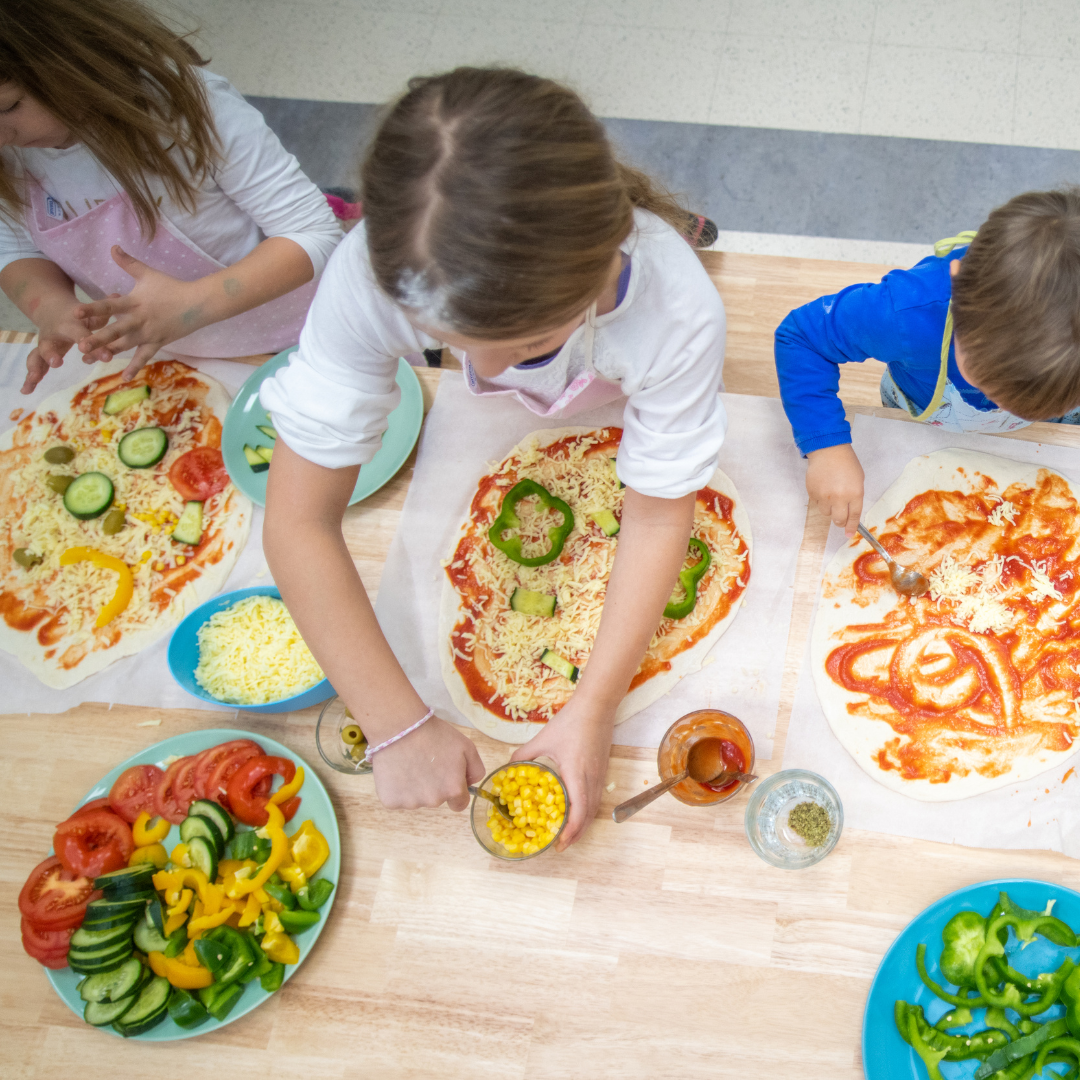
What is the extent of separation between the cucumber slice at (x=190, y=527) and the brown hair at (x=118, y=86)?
1.86ft

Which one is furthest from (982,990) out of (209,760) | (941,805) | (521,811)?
(209,760)

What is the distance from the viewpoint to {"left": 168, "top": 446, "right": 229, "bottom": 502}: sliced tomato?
1.69 m

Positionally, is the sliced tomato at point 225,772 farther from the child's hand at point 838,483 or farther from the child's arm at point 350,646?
the child's hand at point 838,483

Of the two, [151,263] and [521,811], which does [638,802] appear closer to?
[521,811]

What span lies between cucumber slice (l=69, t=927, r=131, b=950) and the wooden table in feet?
0.51

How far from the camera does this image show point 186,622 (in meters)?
1.46

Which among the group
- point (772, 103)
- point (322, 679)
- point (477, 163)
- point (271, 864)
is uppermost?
point (477, 163)

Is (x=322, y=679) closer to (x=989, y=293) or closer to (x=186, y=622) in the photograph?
(x=186, y=622)

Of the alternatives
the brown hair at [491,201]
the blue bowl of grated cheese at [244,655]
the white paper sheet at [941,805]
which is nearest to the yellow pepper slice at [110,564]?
the blue bowl of grated cheese at [244,655]

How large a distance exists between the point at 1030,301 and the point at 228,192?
4.89 ft

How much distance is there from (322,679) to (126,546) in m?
0.59

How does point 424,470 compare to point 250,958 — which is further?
point 424,470

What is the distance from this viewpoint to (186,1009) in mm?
1252

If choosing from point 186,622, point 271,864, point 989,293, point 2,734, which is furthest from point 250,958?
point 989,293
